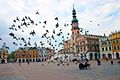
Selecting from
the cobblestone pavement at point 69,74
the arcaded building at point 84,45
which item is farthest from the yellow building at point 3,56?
the cobblestone pavement at point 69,74

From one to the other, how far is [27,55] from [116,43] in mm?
81709

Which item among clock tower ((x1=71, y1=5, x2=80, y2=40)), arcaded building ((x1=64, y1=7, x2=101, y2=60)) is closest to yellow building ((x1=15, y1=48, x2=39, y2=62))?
arcaded building ((x1=64, y1=7, x2=101, y2=60))

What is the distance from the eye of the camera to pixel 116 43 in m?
85.6

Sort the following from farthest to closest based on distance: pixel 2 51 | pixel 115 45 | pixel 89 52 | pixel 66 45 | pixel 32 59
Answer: pixel 32 59 → pixel 2 51 → pixel 66 45 → pixel 89 52 → pixel 115 45

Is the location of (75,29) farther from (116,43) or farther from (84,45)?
(116,43)

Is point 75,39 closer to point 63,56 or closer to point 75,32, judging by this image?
point 75,32

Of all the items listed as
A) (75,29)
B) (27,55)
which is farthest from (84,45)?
(27,55)

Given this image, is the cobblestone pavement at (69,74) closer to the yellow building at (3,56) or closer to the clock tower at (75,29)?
the clock tower at (75,29)

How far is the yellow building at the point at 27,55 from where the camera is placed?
15250 centimetres

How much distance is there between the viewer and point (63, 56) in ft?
344

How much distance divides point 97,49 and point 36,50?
65.6m

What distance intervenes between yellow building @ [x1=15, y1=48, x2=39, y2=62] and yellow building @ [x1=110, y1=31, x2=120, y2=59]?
7749 centimetres

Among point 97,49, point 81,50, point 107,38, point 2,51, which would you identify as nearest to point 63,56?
point 81,50

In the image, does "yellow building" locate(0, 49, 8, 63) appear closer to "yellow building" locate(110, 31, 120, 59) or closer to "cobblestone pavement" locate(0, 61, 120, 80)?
"yellow building" locate(110, 31, 120, 59)
